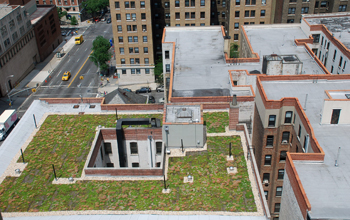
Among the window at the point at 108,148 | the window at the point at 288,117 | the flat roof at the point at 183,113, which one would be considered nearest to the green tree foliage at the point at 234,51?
the window at the point at 288,117

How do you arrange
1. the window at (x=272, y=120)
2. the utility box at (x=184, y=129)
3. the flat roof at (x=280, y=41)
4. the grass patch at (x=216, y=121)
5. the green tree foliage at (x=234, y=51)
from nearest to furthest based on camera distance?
the utility box at (x=184, y=129) < the window at (x=272, y=120) < the grass patch at (x=216, y=121) < the flat roof at (x=280, y=41) < the green tree foliage at (x=234, y=51)

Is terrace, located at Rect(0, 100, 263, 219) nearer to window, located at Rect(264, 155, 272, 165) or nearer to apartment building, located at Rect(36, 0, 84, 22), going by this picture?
window, located at Rect(264, 155, 272, 165)

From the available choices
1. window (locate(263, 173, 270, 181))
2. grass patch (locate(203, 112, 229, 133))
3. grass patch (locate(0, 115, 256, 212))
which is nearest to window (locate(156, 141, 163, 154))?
grass patch (locate(0, 115, 256, 212))

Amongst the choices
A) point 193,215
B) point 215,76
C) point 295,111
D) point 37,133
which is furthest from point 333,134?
point 37,133

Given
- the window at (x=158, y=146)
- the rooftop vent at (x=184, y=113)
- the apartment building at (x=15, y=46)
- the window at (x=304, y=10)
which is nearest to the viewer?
the rooftop vent at (x=184, y=113)

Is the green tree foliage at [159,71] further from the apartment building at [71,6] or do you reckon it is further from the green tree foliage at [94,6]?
the apartment building at [71,6]

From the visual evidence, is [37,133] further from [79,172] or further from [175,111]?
[175,111]
